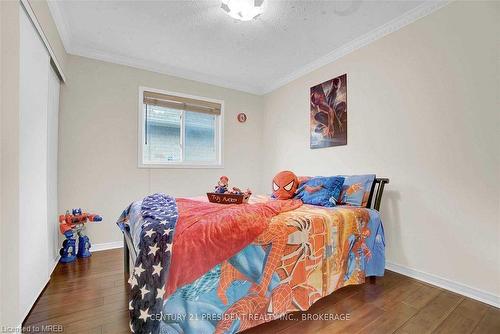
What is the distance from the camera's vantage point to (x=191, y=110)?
362 cm

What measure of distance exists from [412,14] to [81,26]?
11.2 feet

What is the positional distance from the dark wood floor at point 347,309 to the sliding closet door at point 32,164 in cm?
19

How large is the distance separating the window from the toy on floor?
0.96m

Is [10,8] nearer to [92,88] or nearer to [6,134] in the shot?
[6,134]

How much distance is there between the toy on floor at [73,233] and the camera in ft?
8.08

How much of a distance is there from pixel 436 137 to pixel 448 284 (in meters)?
1.29

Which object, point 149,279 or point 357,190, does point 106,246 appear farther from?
point 357,190

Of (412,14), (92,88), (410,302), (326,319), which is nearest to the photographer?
(326,319)

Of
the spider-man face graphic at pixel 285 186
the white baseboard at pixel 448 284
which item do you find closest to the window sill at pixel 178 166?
the spider-man face graphic at pixel 285 186

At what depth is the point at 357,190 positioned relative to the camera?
226 cm

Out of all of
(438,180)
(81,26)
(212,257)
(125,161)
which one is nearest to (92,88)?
(81,26)

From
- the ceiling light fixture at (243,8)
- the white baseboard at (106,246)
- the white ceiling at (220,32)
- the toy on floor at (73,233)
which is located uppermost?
the white ceiling at (220,32)

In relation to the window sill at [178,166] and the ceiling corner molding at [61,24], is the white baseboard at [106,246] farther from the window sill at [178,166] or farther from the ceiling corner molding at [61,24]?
the ceiling corner molding at [61,24]

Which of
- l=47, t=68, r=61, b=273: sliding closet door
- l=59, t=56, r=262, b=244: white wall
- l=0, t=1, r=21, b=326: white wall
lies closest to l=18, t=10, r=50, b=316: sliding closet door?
l=0, t=1, r=21, b=326: white wall
